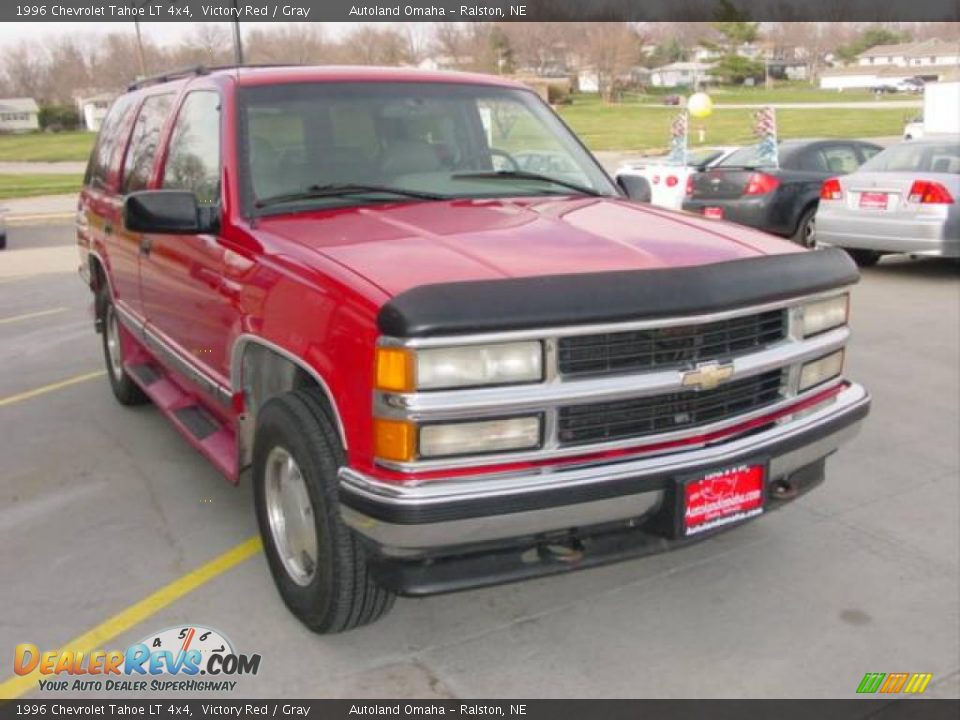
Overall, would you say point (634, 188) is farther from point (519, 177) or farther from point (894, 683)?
point (894, 683)

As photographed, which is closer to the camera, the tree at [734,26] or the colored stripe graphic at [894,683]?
the colored stripe graphic at [894,683]

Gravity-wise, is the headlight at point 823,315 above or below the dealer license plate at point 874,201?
above

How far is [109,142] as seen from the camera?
625 centimetres

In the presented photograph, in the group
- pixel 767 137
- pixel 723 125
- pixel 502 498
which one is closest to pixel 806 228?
pixel 767 137

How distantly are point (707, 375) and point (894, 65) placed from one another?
413 feet

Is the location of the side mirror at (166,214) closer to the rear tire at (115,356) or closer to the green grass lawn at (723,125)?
the rear tire at (115,356)

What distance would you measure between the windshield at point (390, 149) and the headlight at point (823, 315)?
1.29 metres

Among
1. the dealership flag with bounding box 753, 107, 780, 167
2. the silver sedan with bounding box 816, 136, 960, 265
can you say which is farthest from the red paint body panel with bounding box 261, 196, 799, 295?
the dealership flag with bounding box 753, 107, 780, 167

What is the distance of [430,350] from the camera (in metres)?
2.68

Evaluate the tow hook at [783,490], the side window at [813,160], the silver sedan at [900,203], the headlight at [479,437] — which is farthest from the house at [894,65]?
the headlight at [479,437]

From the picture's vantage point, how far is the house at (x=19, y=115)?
6381 centimetres

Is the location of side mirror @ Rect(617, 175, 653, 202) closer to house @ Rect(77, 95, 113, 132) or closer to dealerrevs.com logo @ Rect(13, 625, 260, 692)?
dealerrevs.com logo @ Rect(13, 625, 260, 692)

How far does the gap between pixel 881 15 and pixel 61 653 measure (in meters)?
42.5

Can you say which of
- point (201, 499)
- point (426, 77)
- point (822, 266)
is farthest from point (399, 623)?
point (426, 77)
